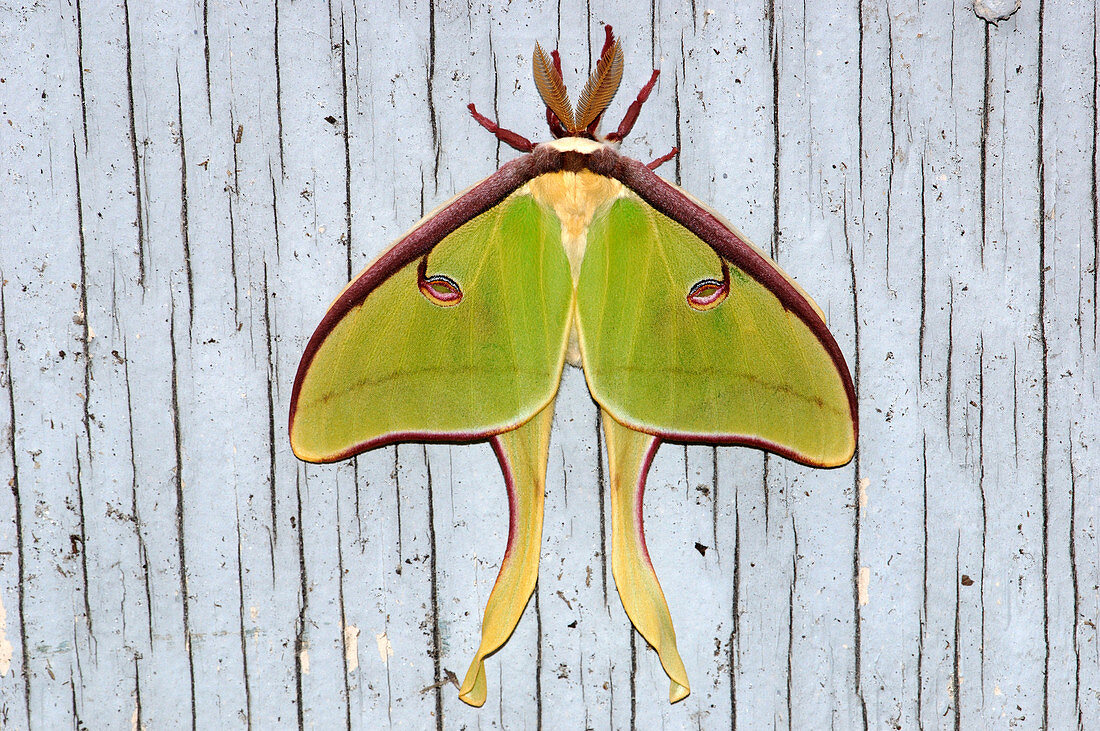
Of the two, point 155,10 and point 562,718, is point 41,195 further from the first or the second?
point 562,718

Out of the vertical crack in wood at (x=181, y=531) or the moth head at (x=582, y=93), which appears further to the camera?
the vertical crack in wood at (x=181, y=531)

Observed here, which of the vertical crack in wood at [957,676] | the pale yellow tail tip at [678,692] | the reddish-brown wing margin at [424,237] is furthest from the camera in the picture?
the vertical crack in wood at [957,676]

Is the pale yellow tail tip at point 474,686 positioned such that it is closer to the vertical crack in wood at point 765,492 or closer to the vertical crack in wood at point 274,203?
the vertical crack in wood at point 765,492

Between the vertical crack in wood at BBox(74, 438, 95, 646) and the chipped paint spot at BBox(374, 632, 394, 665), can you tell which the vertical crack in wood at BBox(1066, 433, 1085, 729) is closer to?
the chipped paint spot at BBox(374, 632, 394, 665)

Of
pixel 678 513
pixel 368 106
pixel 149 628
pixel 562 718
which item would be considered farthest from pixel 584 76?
pixel 149 628

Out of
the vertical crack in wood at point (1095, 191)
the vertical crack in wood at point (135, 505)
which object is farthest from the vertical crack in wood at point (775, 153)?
the vertical crack in wood at point (135, 505)

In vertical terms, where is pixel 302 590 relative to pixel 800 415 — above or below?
below
